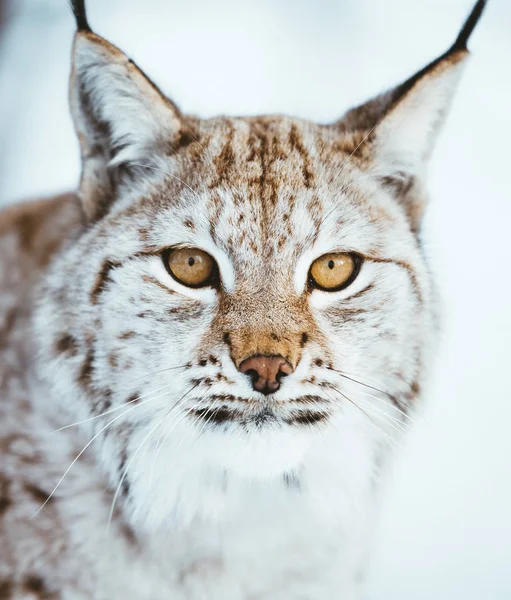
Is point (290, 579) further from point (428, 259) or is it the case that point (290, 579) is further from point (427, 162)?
point (427, 162)

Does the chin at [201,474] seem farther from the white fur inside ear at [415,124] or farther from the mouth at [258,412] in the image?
the white fur inside ear at [415,124]

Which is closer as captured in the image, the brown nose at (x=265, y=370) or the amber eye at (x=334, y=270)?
the brown nose at (x=265, y=370)

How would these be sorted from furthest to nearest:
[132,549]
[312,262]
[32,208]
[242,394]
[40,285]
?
[32,208] → [40,285] → [132,549] → [312,262] → [242,394]

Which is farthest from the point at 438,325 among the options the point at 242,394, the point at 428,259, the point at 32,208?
the point at 32,208

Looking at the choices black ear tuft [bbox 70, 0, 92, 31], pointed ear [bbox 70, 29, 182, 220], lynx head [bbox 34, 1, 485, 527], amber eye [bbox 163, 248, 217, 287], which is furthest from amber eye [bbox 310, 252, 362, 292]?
black ear tuft [bbox 70, 0, 92, 31]

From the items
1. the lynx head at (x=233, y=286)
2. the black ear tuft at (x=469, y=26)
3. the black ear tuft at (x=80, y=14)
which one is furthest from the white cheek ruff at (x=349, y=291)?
the black ear tuft at (x=80, y=14)

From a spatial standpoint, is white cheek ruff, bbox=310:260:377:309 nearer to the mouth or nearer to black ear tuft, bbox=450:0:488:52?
the mouth

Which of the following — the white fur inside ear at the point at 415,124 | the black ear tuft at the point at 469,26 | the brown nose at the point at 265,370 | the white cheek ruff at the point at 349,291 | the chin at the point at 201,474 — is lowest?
the chin at the point at 201,474

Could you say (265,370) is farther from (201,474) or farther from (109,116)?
(109,116)
